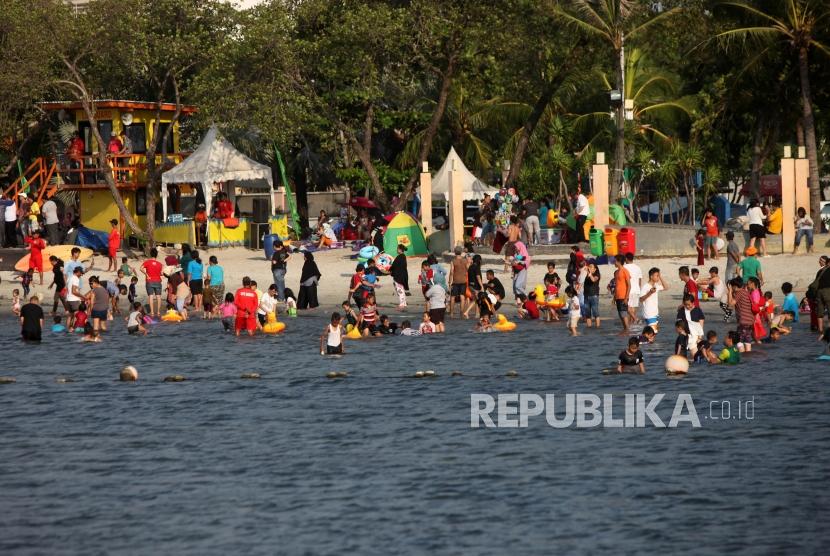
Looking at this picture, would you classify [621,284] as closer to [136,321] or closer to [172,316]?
[136,321]

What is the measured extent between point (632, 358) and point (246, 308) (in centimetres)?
974

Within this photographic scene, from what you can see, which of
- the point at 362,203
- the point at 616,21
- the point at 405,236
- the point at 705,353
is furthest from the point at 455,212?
the point at 705,353

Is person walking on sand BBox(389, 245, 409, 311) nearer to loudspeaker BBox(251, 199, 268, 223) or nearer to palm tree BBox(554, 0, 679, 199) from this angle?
palm tree BBox(554, 0, 679, 199)

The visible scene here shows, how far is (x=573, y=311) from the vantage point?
31.0m

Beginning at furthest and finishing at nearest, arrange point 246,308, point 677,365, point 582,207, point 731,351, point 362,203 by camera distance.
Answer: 1. point 362,203
2. point 582,207
3. point 246,308
4. point 731,351
5. point 677,365

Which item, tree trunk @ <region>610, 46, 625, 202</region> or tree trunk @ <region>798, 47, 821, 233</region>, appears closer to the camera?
tree trunk @ <region>798, 47, 821, 233</region>

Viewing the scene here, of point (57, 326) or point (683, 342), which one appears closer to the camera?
point (683, 342)

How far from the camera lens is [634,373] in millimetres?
26828

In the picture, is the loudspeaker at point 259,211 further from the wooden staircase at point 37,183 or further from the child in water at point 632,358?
the child in water at point 632,358

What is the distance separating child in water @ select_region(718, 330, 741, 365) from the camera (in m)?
26.7

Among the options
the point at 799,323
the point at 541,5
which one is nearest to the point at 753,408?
the point at 799,323

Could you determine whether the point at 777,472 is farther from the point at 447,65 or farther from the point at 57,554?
the point at 447,65

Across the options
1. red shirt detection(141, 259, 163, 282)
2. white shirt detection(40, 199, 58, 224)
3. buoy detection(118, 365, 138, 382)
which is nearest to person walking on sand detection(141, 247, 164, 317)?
red shirt detection(141, 259, 163, 282)

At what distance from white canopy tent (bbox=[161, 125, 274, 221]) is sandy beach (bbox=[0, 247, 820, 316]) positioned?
3.08 meters
